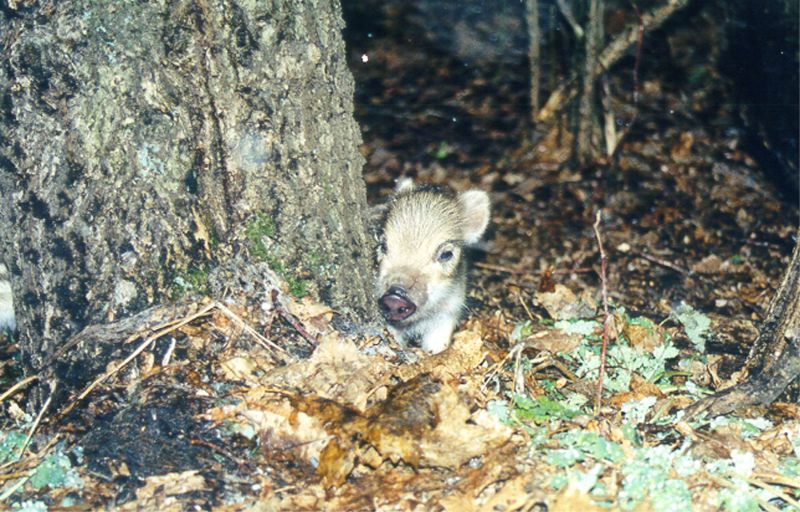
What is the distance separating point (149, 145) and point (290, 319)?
1.14 metres

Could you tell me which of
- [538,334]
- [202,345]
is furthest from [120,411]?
[538,334]

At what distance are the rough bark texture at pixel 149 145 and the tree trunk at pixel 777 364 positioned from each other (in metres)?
2.34

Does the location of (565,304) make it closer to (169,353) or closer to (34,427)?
(169,353)

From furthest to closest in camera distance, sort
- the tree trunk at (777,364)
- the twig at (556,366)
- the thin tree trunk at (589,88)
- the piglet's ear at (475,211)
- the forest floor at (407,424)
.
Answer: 1. the thin tree trunk at (589,88)
2. the piglet's ear at (475,211)
3. the twig at (556,366)
4. the tree trunk at (777,364)
5. the forest floor at (407,424)

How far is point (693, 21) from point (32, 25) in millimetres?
11780

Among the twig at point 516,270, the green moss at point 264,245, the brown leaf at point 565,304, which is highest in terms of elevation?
the green moss at point 264,245

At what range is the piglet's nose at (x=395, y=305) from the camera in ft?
17.9

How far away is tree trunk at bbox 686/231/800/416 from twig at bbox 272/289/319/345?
1.95 m

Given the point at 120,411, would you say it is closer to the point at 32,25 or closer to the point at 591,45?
the point at 32,25

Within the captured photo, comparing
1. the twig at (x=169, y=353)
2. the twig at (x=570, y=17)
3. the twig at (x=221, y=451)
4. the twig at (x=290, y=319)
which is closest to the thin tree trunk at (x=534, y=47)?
the twig at (x=570, y=17)

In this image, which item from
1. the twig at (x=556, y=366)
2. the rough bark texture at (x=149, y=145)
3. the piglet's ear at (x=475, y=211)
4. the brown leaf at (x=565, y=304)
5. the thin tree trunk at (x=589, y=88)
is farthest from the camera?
the thin tree trunk at (x=589, y=88)

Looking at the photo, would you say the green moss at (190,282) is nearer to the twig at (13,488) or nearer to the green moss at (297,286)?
the green moss at (297,286)

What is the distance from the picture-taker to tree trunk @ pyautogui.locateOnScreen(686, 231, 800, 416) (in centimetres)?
423

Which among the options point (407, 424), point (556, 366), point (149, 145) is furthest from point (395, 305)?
point (149, 145)
